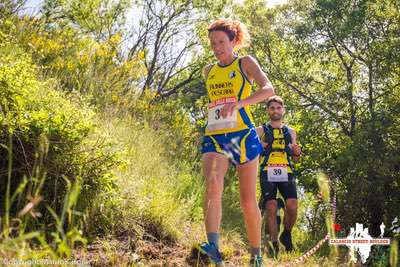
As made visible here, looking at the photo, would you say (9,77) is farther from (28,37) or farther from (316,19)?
(316,19)

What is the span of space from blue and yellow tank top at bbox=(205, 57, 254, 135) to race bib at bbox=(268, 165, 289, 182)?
209 cm

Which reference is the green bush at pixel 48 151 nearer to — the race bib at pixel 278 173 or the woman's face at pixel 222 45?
the woman's face at pixel 222 45

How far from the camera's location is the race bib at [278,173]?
5.57m

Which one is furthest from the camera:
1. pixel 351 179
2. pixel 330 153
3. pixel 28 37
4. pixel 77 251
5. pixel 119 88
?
pixel 330 153

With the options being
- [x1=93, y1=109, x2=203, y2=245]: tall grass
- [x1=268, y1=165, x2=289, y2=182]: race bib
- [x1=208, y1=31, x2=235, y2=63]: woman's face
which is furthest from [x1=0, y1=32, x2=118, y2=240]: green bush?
[x1=268, y1=165, x2=289, y2=182]: race bib

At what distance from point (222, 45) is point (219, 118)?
55cm

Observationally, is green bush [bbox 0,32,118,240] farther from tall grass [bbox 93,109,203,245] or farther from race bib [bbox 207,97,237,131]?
race bib [bbox 207,97,237,131]

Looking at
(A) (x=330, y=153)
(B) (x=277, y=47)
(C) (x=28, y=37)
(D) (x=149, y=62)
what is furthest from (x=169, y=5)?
(C) (x=28, y=37)

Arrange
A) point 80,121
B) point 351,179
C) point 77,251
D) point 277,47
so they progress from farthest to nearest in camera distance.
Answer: point 277,47, point 351,179, point 80,121, point 77,251

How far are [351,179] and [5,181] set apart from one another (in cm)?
714

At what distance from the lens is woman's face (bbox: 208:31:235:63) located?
3564 millimetres

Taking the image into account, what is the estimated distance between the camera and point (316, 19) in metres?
10.6

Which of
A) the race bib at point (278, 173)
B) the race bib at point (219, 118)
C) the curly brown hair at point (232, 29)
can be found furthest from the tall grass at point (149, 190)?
the curly brown hair at point (232, 29)

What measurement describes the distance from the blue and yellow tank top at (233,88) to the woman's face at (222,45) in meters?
0.06
